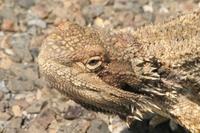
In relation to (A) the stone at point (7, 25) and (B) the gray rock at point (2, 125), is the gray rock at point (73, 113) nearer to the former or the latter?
(B) the gray rock at point (2, 125)

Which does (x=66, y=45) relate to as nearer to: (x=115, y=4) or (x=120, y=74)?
A: (x=120, y=74)

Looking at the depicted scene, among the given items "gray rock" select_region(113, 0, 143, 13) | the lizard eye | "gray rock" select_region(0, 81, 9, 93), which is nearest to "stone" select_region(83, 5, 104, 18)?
"gray rock" select_region(113, 0, 143, 13)

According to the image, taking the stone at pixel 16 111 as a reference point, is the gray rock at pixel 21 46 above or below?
above

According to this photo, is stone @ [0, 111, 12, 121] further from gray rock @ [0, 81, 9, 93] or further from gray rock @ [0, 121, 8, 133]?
gray rock @ [0, 81, 9, 93]

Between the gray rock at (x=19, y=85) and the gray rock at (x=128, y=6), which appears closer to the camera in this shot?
the gray rock at (x=19, y=85)

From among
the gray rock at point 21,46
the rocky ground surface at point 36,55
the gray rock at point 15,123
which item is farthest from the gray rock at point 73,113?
the gray rock at point 21,46

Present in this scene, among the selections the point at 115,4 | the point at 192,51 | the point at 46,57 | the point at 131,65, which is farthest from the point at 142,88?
the point at 115,4

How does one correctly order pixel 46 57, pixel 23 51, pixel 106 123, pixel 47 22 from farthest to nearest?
pixel 47 22 → pixel 23 51 → pixel 106 123 → pixel 46 57
